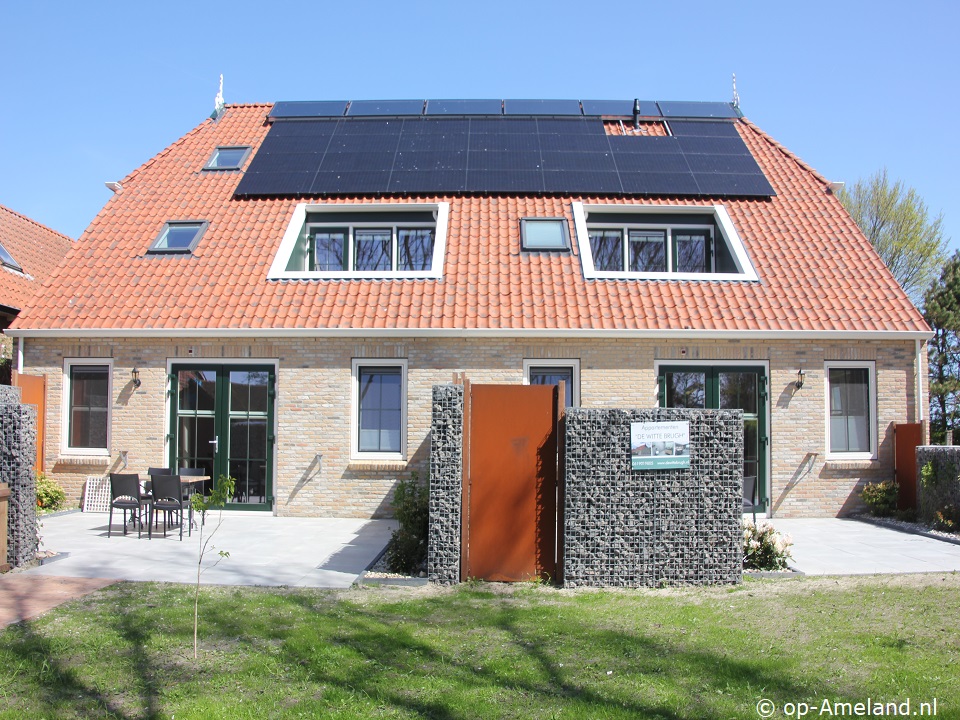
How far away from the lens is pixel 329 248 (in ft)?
54.9

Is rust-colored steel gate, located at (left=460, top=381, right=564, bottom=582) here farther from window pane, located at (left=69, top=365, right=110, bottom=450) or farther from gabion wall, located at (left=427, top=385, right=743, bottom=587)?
window pane, located at (left=69, top=365, right=110, bottom=450)

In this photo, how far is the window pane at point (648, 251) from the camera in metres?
16.5

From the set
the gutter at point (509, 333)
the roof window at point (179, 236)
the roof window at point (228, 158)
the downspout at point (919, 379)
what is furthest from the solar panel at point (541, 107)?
the downspout at point (919, 379)

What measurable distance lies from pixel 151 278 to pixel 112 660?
35.9ft

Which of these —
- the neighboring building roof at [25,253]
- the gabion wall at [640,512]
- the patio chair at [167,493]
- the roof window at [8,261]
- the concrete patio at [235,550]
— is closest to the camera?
the gabion wall at [640,512]

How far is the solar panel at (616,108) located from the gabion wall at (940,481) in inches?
450

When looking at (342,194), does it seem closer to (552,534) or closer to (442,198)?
(442,198)

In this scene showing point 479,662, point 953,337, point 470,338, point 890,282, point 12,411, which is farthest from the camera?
point 953,337

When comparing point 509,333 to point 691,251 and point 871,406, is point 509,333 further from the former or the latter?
point 871,406

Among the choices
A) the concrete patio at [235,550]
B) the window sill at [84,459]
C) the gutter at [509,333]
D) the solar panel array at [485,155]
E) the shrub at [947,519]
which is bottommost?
the concrete patio at [235,550]

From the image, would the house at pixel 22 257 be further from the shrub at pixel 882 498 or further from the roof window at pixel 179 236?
the shrub at pixel 882 498

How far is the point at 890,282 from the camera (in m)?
15.3

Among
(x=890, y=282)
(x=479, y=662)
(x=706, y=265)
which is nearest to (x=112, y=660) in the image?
(x=479, y=662)

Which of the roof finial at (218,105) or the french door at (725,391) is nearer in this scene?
the french door at (725,391)
